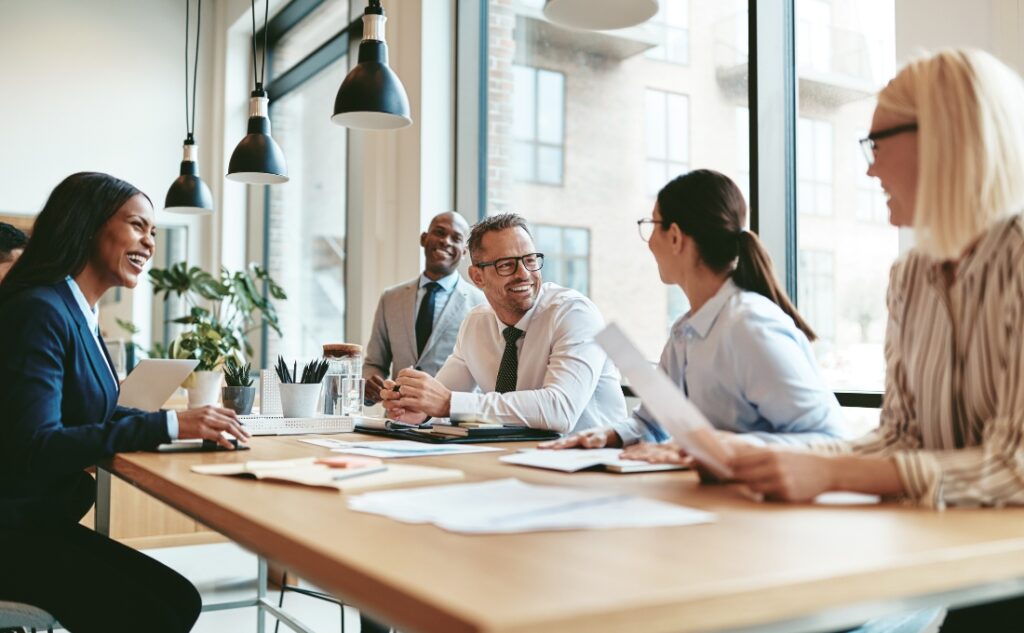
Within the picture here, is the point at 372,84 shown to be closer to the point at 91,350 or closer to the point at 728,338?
the point at 91,350

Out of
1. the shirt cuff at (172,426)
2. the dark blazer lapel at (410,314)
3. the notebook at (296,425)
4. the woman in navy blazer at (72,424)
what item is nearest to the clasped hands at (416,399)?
the notebook at (296,425)

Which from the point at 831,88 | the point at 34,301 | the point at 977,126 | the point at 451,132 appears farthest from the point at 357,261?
the point at 977,126

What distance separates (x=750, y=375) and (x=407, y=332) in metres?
2.64

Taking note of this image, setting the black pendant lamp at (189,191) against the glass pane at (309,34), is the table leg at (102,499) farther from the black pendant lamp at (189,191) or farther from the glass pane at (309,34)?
the glass pane at (309,34)

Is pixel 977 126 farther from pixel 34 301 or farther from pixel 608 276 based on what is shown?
pixel 608 276

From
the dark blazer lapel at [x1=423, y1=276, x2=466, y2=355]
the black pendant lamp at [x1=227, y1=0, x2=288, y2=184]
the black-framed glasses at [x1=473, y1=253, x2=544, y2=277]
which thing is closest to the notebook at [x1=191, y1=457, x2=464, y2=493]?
the black-framed glasses at [x1=473, y1=253, x2=544, y2=277]

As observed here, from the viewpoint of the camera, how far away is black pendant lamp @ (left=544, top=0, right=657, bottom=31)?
2.30 meters

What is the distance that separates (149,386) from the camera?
7.81 feet

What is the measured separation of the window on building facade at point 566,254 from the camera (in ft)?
14.4

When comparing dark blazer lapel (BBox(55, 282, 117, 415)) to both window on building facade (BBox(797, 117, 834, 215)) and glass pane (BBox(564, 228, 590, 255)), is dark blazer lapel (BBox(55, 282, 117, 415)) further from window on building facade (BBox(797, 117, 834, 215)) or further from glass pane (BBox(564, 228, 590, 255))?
glass pane (BBox(564, 228, 590, 255))

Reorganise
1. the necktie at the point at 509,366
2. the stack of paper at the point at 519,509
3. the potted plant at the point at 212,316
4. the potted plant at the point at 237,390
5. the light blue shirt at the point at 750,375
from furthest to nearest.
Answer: the potted plant at the point at 212,316 < the necktie at the point at 509,366 < the potted plant at the point at 237,390 < the light blue shirt at the point at 750,375 < the stack of paper at the point at 519,509

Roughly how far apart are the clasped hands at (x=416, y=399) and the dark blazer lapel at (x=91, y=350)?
2.33ft

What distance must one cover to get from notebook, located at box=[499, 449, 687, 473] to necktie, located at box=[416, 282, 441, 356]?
2.38m

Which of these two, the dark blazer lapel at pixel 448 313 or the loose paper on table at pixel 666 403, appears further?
the dark blazer lapel at pixel 448 313
